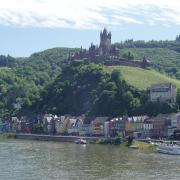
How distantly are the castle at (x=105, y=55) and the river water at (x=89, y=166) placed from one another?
68.6 metres

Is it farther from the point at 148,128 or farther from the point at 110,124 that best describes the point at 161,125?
the point at 110,124

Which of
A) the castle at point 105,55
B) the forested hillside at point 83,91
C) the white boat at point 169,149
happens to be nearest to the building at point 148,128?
the forested hillside at point 83,91

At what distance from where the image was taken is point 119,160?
5522 centimetres

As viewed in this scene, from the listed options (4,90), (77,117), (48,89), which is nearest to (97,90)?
(77,117)

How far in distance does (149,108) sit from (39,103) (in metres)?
33.6

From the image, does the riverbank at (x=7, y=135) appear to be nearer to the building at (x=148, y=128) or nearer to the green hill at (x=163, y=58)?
the building at (x=148, y=128)

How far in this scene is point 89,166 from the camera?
5019cm

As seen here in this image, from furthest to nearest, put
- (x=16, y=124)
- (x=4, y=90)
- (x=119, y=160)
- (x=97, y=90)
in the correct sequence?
(x=4, y=90) → (x=16, y=124) → (x=97, y=90) → (x=119, y=160)

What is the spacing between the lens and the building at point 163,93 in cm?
10144

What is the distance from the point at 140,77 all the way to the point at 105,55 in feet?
48.6

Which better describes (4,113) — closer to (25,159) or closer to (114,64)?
(114,64)

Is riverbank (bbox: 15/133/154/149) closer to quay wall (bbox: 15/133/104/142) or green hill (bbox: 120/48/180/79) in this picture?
quay wall (bbox: 15/133/104/142)

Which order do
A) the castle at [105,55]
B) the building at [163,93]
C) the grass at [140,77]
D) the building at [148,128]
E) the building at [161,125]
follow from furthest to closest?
1. the castle at [105,55]
2. the grass at [140,77]
3. the building at [163,93]
4. the building at [148,128]
5. the building at [161,125]

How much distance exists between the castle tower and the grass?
1046 cm
